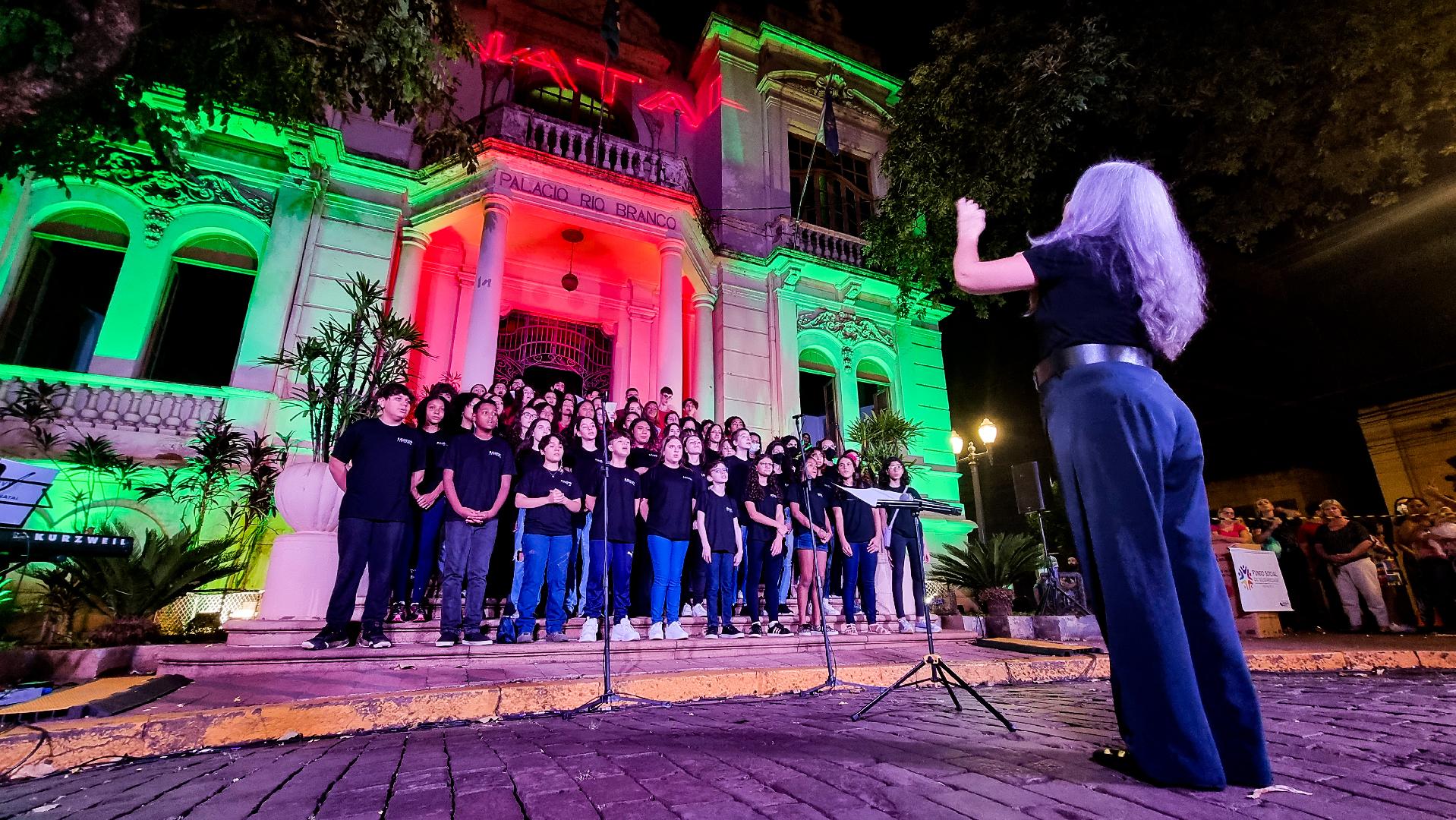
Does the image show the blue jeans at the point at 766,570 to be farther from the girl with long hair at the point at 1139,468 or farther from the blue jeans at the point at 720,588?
the girl with long hair at the point at 1139,468

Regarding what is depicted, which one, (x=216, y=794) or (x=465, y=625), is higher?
(x=465, y=625)

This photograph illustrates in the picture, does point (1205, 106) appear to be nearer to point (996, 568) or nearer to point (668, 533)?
point (996, 568)

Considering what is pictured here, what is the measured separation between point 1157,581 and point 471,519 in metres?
5.11

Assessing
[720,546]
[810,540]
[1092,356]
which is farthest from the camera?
[810,540]

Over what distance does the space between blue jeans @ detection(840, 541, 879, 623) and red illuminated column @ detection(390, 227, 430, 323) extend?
8787 millimetres

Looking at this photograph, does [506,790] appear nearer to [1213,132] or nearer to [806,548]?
[806,548]

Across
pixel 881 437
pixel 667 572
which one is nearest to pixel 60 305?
pixel 667 572

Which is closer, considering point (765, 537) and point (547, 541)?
point (547, 541)

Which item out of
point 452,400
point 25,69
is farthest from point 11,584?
point 25,69

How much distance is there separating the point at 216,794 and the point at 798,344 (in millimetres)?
13291

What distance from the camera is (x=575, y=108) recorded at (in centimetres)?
1419

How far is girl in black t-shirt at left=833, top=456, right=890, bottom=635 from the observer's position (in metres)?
7.48

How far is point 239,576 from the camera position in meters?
8.05

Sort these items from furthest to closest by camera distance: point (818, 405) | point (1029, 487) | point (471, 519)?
1. point (818, 405)
2. point (1029, 487)
3. point (471, 519)
